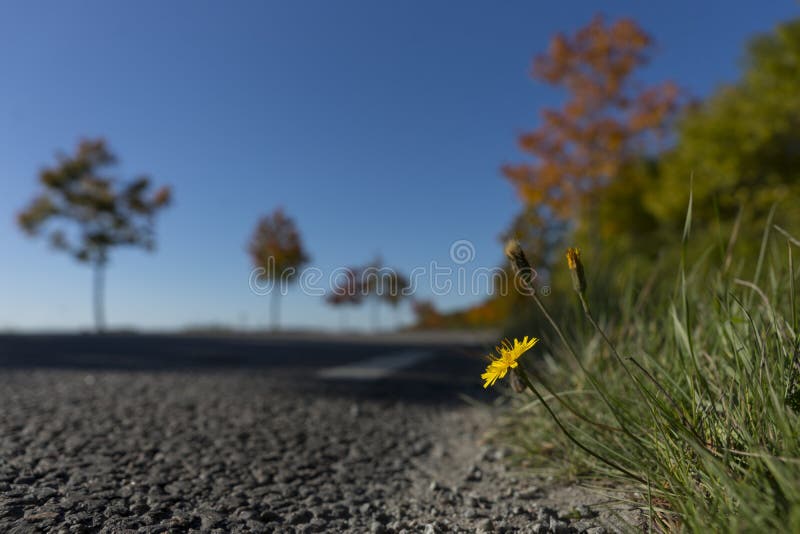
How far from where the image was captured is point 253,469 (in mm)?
1929

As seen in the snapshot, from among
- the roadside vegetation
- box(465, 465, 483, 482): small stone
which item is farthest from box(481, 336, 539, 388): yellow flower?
box(465, 465, 483, 482): small stone

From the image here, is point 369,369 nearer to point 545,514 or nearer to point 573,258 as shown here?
point 545,514

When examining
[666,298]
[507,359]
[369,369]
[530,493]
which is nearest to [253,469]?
[530,493]

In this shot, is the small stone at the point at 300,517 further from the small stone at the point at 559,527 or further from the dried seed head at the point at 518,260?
the dried seed head at the point at 518,260

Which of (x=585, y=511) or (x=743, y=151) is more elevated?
(x=743, y=151)

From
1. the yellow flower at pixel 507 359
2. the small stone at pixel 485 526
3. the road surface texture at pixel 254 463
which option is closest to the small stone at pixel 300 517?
the road surface texture at pixel 254 463

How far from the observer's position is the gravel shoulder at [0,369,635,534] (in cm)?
147

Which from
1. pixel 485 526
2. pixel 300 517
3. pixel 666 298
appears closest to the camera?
pixel 485 526

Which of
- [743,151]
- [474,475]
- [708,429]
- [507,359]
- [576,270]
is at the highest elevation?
[743,151]

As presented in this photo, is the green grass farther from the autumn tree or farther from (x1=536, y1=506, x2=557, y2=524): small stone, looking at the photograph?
the autumn tree

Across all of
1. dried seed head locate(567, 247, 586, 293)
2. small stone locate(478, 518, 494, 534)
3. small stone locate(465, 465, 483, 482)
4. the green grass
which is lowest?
small stone locate(465, 465, 483, 482)

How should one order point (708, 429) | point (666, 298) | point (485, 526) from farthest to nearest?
point (666, 298) < point (485, 526) < point (708, 429)

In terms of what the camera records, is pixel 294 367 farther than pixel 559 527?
Yes

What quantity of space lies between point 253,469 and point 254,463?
6 centimetres
